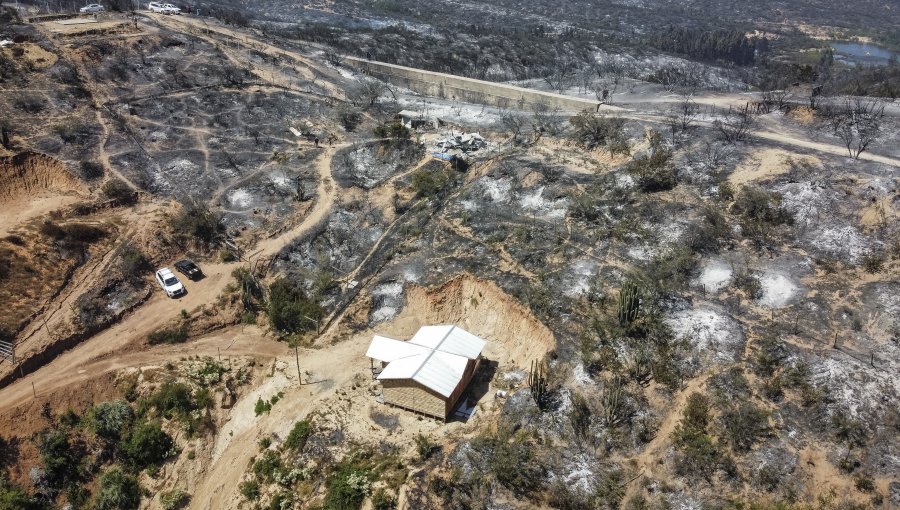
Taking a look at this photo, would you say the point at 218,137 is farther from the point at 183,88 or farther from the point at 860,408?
the point at 860,408

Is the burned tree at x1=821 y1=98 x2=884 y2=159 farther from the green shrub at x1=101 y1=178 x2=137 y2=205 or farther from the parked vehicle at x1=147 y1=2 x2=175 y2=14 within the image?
the parked vehicle at x1=147 y1=2 x2=175 y2=14

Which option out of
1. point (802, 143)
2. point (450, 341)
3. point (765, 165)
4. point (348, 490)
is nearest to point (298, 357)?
point (450, 341)

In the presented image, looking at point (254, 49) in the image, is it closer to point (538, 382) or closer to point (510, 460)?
point (538, 382)

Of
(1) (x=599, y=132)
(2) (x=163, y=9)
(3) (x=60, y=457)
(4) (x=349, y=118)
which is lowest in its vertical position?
(3) (x=60, y=457)

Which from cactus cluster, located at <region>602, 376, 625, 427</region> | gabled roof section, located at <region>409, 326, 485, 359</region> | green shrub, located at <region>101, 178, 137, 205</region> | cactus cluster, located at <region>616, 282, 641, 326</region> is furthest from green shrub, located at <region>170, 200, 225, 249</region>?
cactus cluster, located at <region>602, 376, 625, 427</region>

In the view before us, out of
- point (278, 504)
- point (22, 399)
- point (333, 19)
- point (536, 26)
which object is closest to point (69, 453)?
point (22, 399)

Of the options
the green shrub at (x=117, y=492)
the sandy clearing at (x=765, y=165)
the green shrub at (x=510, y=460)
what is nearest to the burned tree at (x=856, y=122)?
the sandy clearing at (x=765, y=165)
